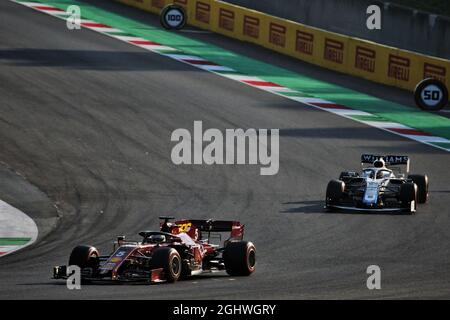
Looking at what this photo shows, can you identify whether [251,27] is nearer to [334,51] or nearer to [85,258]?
[334,51]

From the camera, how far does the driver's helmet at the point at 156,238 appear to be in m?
17.5

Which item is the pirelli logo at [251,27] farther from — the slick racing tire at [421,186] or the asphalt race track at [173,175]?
the slick racing tire at [421,186]

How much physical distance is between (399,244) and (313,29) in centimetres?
1855

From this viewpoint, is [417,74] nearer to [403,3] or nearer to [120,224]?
[403,3]

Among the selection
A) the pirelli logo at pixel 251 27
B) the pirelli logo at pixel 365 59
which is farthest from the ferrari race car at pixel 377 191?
the pirelli logo at pixel 251 27

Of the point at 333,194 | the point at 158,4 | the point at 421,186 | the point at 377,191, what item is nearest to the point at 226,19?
the point at 158,4

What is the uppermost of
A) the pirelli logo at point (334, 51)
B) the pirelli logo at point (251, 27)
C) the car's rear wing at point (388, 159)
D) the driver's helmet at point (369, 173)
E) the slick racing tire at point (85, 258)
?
the pirelli logo at point (251, 27)

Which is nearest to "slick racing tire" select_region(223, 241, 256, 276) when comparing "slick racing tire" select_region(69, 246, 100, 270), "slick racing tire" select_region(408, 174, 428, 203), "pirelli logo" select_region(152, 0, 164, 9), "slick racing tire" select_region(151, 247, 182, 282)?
"slick racing tire" select_region(151, 247, 182, 282)

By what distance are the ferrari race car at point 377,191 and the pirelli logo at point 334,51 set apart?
13054mm

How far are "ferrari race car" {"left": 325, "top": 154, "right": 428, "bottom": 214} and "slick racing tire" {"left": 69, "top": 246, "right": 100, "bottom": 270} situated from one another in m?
7.94

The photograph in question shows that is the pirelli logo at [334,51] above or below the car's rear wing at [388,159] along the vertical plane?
above

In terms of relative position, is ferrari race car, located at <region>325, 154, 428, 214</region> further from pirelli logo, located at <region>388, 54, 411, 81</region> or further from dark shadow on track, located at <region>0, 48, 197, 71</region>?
dark shadow on track, located at <region>0, 48, 197, 71</region>

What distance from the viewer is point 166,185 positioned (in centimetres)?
2609
